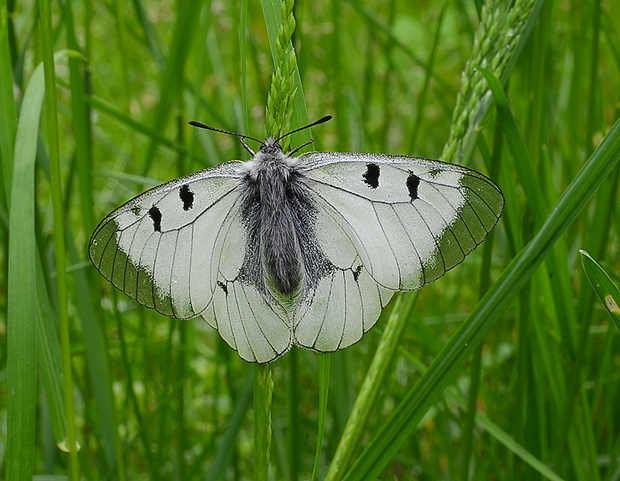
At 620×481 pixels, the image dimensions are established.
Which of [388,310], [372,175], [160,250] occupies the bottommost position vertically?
[388,310]

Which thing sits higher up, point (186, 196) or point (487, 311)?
point (186, 196)

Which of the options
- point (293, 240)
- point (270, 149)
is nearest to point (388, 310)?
point (293, 240)

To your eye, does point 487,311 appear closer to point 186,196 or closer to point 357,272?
point 357,272

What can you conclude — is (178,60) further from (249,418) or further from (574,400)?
(249,418)

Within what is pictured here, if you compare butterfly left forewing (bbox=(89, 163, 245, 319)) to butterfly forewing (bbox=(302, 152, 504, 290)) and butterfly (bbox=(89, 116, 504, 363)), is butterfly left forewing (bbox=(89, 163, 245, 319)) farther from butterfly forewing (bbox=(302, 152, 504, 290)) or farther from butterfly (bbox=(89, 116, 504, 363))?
butterfly forewing (bbox=(302, 152, 504, 290))

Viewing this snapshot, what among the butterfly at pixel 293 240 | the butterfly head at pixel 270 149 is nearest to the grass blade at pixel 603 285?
the butterfly at pixel 293 240

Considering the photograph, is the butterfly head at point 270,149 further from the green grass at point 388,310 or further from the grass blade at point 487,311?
the grass blade at point 487,311
